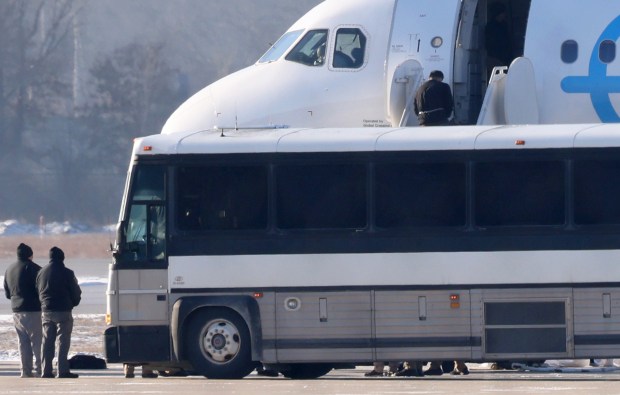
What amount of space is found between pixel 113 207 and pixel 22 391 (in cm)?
6062

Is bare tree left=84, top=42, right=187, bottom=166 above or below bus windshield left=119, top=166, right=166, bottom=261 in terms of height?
above

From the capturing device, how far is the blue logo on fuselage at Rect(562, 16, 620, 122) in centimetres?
1902

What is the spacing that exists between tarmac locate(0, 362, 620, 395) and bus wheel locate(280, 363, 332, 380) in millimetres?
199

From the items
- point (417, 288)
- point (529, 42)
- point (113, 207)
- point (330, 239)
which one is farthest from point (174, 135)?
point (113, 207)

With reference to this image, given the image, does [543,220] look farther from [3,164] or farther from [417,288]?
[3,164]

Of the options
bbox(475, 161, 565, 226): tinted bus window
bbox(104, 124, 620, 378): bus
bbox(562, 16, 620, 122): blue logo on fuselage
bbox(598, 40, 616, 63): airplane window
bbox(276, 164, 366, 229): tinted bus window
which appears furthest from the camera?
bbox(598, 40, 616, 63): airplane window

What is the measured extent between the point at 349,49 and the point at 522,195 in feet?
16.3

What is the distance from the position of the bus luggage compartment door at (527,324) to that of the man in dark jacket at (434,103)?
3.11 meters

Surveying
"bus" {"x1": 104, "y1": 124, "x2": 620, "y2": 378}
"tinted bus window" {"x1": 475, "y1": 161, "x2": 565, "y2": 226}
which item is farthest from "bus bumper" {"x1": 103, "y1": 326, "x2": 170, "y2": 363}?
"tinted bus window" {"x1": 475, "y1": 161, "x2": 565, "y2": 226}

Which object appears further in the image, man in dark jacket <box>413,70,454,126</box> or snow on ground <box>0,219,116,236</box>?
snow on ground <box>0,219,116,236</box>

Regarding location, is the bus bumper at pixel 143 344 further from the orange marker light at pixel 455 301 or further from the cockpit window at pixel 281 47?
the cockpit window at pixel 281 47

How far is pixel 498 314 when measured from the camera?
15.7 meters

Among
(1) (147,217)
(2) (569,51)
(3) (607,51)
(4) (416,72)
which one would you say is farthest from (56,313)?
(3) (607,51)

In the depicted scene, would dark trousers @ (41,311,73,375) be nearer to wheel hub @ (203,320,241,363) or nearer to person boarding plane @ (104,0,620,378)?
person boarding plane @ (104,0,620,378)
